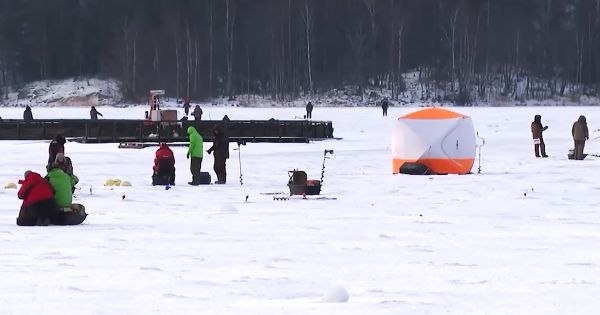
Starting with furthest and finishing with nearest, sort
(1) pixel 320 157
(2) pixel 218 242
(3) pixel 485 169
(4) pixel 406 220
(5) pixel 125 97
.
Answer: (5) pixel 125 97
(1) pixel 320 157
(3) pixel 485 169
(4) pixel 406 220
(2) pixel 218 242

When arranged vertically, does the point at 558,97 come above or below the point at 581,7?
below

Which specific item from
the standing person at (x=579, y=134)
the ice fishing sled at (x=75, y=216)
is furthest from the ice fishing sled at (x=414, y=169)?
the ice fishing sled at (x=75, y=216)

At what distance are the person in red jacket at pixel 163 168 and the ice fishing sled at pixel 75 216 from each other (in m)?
7.03

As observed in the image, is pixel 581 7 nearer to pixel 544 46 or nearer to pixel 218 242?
pixel 544 46

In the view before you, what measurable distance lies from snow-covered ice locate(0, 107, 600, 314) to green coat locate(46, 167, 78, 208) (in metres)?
0.39

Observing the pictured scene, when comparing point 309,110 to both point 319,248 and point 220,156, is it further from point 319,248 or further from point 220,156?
point 319,248

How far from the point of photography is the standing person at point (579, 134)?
28927 mm

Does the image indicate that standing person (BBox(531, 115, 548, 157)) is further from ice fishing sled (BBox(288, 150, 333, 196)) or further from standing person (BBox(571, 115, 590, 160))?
ice fishing sled (BBox(288, 150, 333, 196))

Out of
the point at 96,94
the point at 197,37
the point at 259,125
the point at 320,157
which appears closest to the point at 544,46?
the point at 197,37

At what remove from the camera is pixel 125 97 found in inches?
3396

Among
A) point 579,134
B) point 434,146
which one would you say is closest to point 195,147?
point 434,146

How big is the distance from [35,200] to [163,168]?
7564mm

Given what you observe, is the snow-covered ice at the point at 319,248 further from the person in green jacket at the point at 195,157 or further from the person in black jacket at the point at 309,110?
the person in black jacket at the point at 309,110

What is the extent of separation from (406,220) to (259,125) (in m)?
26.6
